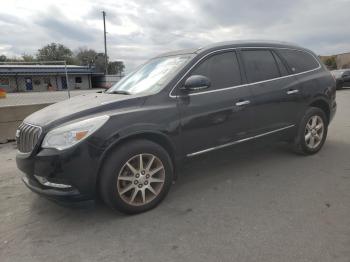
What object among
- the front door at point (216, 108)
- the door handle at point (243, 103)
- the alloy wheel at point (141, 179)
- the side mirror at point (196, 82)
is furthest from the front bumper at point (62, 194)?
the door handle at point (243, 103)

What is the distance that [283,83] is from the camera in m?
4.88

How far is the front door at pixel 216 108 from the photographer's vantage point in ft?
12.8

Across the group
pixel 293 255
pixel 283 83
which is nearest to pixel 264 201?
pixel 293 255

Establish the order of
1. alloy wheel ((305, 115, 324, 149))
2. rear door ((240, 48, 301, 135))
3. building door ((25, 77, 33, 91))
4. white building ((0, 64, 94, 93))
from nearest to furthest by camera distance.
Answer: rear door ((240, 48, 301, 135))
alloy wheel ((305, 115, 324, 149))
white building ((0, 64, 94, 93))
building door ((25, 77, 33, 91))

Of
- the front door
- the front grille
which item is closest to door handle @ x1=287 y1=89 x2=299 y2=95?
the front door

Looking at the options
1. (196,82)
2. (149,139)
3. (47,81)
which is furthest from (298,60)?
(47,81)

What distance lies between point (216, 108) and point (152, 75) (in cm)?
99

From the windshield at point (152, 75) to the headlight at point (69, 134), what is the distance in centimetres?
92

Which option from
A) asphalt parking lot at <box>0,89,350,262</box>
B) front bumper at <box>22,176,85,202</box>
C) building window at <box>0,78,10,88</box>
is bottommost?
asphalt parking lot at <box>0,89,350,262</box>

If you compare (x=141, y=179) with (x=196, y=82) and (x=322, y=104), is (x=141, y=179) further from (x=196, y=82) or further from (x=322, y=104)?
(x=322, y=104)

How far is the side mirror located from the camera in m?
3.80

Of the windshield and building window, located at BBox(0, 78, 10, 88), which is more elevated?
building window, located at BBox(0, 78, 10, 88)

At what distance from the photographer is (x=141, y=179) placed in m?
3.57

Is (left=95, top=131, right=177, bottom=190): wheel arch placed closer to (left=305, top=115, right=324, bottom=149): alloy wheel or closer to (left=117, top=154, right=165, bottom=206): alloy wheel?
(left=117, top=154, right=165, bottom=206): alloy wheel
